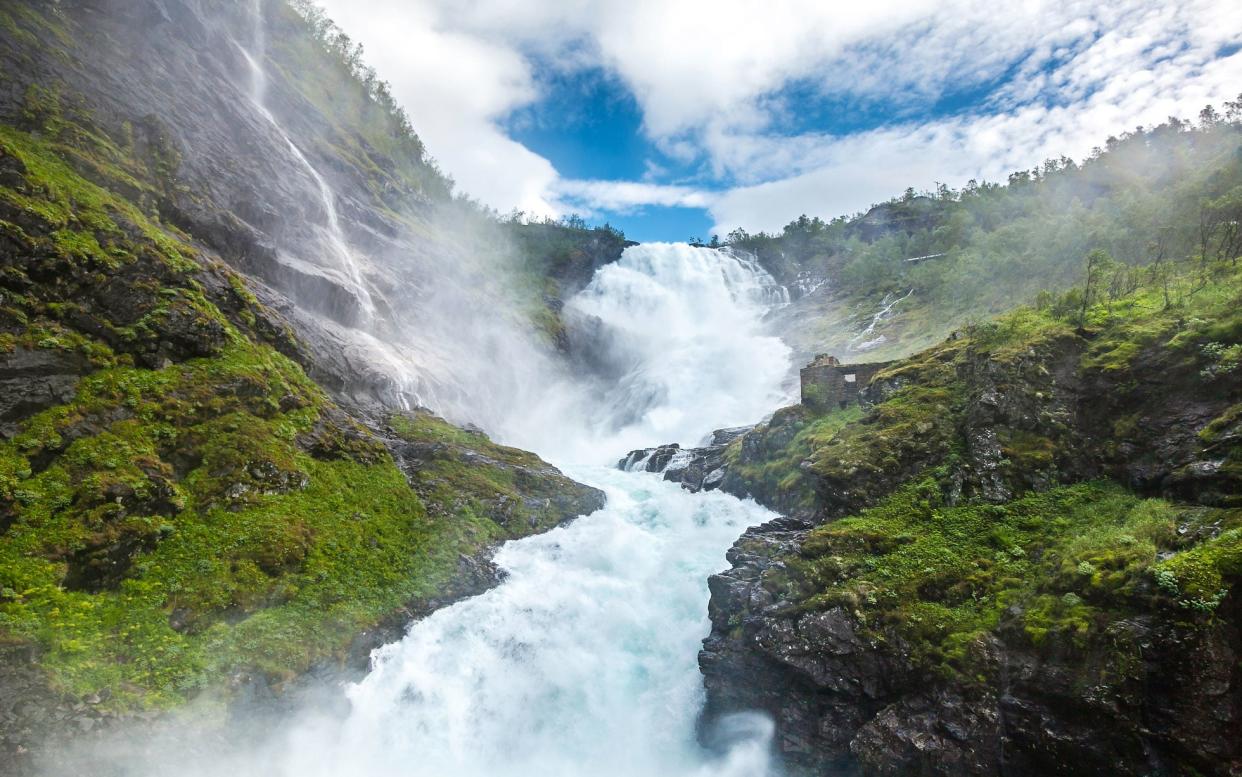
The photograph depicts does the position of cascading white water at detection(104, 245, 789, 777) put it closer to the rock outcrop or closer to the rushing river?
the rushing river

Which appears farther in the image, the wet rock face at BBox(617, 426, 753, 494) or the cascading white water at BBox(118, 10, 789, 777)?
the wet rock face at BBox(617, 426, 753, 494)

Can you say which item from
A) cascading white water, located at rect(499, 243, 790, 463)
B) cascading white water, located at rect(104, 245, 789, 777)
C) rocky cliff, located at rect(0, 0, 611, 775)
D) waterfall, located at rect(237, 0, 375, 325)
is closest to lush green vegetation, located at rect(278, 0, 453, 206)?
waterfall, located at rect(237, 0, 375, 325)

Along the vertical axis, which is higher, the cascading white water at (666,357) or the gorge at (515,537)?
the cascading white water at (666,357)

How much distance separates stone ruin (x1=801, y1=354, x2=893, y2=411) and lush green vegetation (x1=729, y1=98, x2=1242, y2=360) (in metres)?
8.61

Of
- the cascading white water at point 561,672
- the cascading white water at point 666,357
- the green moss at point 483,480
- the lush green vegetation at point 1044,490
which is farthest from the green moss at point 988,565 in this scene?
the cascading white water at point 666,357

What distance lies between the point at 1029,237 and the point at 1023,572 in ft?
179

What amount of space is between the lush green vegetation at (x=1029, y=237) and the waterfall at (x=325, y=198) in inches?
1510

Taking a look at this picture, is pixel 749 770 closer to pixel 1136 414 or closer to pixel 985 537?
pixel 985 537

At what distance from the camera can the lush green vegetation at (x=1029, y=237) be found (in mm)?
32656

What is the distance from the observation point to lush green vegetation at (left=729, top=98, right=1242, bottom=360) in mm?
32656

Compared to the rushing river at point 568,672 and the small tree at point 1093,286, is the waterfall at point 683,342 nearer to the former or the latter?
the rushing river at point 568,672

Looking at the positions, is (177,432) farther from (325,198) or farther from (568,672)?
(325,198)

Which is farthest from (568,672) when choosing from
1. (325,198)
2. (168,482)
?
(325,198)

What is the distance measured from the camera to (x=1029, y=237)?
5159 centimetres
